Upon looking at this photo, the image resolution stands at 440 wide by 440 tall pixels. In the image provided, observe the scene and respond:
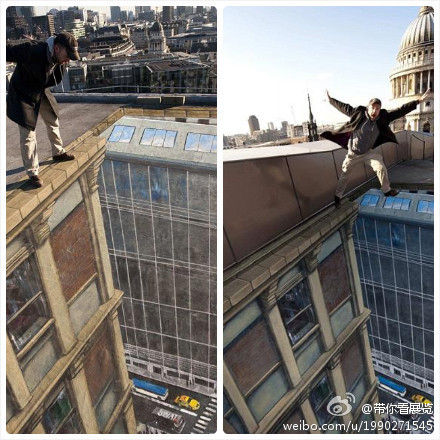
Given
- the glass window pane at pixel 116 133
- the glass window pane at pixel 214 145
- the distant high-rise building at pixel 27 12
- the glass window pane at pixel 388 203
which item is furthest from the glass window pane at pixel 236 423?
the distant high-rise building at pixel 27 12

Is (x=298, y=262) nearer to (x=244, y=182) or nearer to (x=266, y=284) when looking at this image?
(x=266, y=284)

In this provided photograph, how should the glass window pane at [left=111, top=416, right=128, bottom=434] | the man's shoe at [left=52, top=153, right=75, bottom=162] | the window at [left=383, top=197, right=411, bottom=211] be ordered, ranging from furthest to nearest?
the glass window pane at [left=111, top=416, right=128, bottom=434] < the window at [left=383, top=197, right=411, bottom=211] < the man's shoe at [left=52, top=153, right=75, bottom=162]

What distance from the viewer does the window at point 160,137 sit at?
3.16 m

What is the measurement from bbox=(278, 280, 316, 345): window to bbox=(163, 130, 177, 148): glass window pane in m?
1.63

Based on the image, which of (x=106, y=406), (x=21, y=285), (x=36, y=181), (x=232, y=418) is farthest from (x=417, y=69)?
(x=106, y=406)

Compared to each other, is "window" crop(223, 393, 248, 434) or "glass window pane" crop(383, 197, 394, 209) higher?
"glass window pane" crop(383, 197, 394, 209)

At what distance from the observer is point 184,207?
136 inches

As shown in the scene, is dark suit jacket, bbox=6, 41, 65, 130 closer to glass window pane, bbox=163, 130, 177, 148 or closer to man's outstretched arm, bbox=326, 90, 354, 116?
glass window pane, bbox=163, 130, 177, 148

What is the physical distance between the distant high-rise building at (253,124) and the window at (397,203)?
1.45m

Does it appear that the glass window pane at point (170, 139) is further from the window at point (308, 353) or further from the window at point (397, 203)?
the window at point (308, 353)

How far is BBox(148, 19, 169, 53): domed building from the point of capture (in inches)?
113

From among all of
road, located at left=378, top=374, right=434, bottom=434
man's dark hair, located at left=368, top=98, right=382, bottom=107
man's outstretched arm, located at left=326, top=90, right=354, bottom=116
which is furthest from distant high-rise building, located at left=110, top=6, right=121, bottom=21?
road, located at left=378, top=374, right=434, bottom=434

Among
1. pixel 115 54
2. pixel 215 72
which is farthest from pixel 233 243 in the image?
pixel 115 54

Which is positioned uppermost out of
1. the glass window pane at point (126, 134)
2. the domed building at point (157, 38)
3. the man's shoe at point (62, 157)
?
the domed building at point (157, 38)
